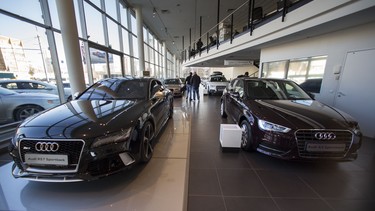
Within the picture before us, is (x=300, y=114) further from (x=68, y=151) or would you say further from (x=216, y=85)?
(x=216, y=85)

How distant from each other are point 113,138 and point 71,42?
3.49 meters

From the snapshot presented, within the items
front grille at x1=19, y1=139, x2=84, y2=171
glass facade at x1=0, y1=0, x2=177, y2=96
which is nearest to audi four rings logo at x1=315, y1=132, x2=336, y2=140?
front grille at x1=19, y1=139, x2=84, y2=171

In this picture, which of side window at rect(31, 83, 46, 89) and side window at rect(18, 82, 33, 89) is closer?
side window at rect(18, 82, 33, 89)

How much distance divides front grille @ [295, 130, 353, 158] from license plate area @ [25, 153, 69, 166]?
2.83 metres

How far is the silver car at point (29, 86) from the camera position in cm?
336

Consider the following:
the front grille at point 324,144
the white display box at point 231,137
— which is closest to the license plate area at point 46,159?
the white display box at point 231,137

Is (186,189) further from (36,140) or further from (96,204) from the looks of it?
(36,140)

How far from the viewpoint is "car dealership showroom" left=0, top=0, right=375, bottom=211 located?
1666mm

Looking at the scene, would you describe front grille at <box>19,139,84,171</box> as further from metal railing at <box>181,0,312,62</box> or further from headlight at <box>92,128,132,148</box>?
metal railing at <box>181,0,312,62</box>

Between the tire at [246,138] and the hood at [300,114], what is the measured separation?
0.33 meters

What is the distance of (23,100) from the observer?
3604mm

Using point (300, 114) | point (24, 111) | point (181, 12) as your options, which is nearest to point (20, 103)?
point (24, 111)

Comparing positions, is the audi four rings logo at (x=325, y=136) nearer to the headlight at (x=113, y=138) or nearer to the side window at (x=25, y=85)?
the headlight at (x=113, y=138)

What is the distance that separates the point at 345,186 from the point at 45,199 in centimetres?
364
